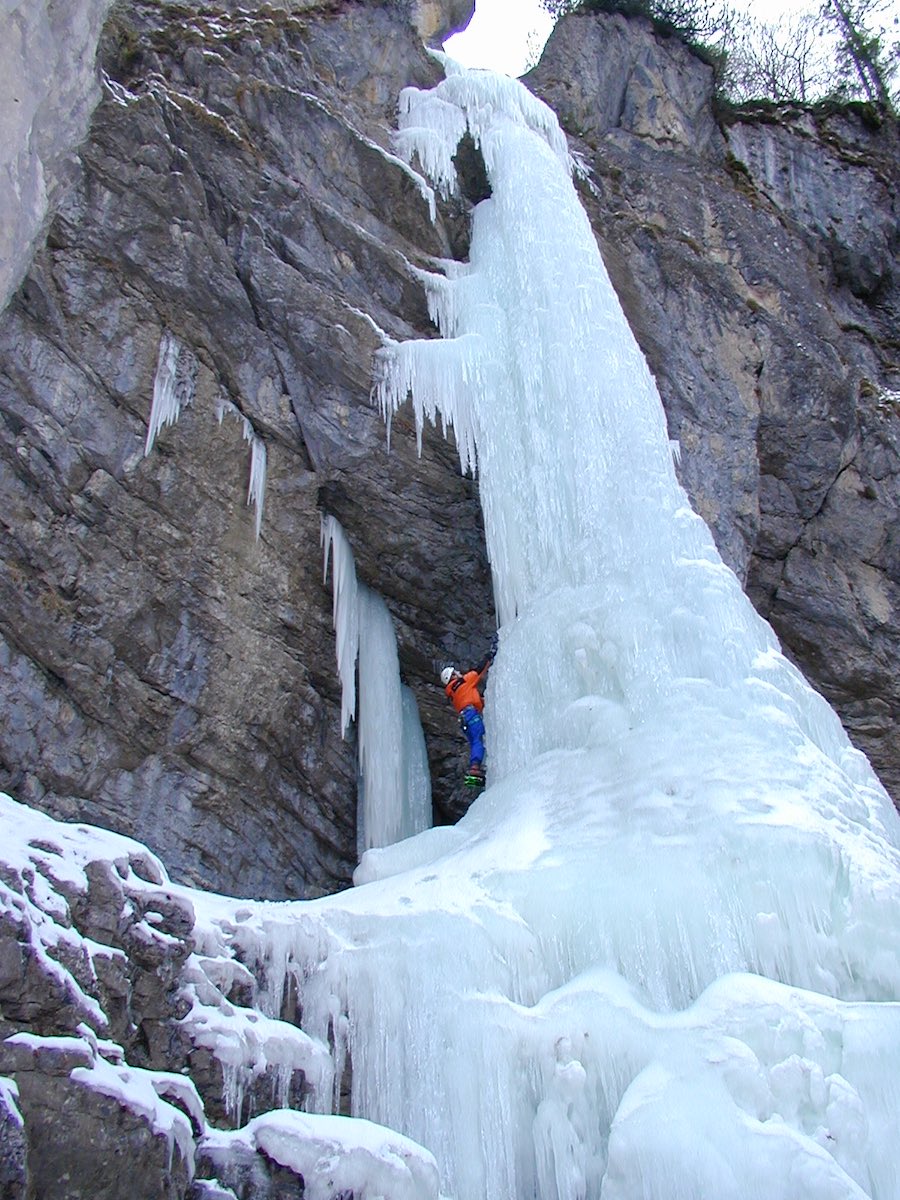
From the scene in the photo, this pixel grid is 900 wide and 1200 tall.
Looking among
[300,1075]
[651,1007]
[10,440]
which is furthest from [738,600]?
[10,440]

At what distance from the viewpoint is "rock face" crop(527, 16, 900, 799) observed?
10.7 metres

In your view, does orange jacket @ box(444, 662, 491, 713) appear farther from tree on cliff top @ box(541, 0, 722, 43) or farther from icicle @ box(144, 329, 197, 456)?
tree on cliff top @ box(541, 0, 722, 43)

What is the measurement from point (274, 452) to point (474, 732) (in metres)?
2.77

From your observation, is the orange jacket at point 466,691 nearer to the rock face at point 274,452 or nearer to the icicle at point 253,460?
the rock face at point 274,452

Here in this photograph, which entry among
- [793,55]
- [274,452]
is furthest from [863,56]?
[274,452]

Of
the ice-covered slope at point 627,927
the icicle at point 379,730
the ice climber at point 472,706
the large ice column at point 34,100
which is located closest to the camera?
the large ice column at point 34,100

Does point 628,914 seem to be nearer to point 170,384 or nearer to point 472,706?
point 472,706

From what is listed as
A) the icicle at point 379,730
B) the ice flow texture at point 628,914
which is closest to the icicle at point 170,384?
the icicle at point 379,730

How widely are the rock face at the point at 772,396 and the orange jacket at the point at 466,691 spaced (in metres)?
2.84

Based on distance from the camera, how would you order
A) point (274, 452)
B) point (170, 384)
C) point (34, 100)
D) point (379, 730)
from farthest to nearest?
1. point (379, 730)
2. point (274, 452)
3. point (170, 384)
4. point (34, 100)

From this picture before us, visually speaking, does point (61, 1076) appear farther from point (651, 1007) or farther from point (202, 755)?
point (202, 755)

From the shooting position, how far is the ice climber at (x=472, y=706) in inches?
334

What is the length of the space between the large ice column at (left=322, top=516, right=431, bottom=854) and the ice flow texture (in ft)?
4.40

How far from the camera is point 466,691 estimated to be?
8.76m
